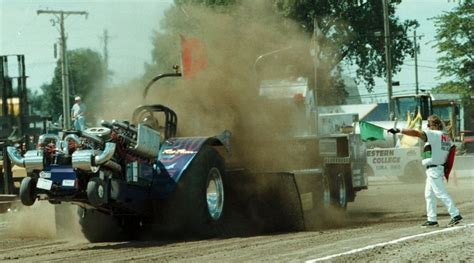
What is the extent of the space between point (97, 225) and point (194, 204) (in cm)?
161

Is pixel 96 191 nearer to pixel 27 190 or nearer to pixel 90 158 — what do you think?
pixel 90 158

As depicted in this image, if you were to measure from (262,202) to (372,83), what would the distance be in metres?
30.0

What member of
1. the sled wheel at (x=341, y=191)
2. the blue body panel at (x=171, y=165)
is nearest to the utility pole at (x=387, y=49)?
Answer: the sled wheel at (x=341, y=191)

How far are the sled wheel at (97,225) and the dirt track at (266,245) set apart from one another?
0.16 metres

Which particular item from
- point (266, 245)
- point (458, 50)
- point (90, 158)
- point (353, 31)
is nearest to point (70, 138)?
point (90, 158)

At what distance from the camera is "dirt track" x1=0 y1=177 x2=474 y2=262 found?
35.0 feet

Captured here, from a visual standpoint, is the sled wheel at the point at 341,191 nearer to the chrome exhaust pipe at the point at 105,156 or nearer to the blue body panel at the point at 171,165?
the blue body panel at the point at 171,165

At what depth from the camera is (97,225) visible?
45.6 feet

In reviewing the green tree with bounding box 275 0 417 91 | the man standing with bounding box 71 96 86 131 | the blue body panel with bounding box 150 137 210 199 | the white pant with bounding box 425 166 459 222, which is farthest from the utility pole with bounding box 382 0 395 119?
the blue body panel with bounding box 150 137 210 199

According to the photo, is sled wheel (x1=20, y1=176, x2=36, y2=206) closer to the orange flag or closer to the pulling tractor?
the pulling tractor

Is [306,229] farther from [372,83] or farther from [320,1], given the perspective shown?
[372,83]

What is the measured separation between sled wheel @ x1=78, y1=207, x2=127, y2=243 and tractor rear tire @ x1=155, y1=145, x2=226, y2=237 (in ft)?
2.83

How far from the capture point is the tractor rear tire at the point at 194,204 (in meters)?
13.2

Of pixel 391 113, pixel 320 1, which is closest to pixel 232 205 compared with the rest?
pixel 320 1
